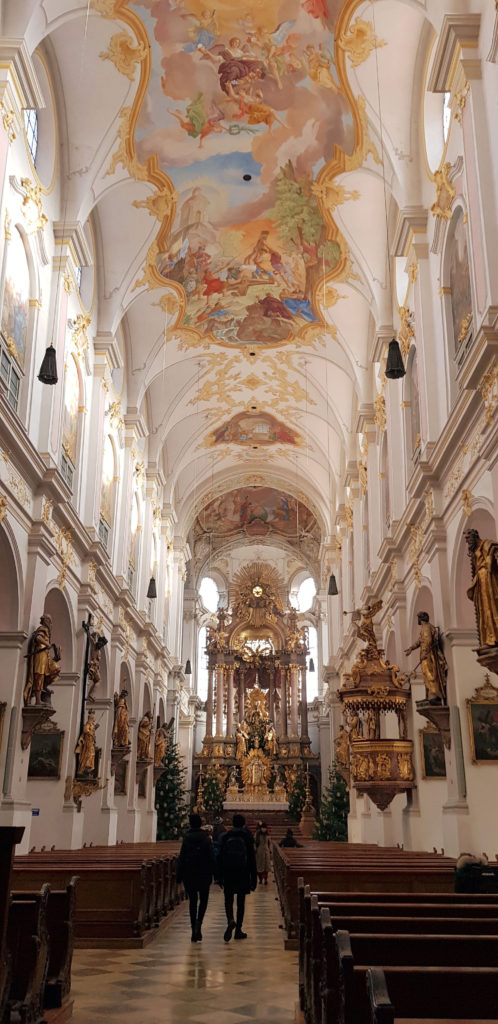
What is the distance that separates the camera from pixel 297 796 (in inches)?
1251

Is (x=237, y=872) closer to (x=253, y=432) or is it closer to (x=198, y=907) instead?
(x=198, y=907)

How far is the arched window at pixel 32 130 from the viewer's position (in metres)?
13.5

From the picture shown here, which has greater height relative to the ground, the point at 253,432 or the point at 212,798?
the point at 253,432

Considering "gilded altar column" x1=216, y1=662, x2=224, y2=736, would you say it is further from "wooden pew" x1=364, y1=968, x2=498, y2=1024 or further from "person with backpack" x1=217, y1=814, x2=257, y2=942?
"wooden pew" x1=364, y1=968, x2=498, y2=1024

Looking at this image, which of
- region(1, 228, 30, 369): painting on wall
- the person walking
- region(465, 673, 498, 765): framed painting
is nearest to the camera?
region(465, 673, 498, 765): framed painting

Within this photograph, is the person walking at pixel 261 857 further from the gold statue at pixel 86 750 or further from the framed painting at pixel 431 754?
the framed painting at pixel 431 754

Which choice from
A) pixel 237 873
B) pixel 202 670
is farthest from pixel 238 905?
pixel 202 670

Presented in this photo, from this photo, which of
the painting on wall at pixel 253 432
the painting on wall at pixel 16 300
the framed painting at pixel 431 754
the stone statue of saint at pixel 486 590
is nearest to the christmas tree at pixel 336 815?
the framed painting at pixel 431 754

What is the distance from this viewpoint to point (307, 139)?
15852mm

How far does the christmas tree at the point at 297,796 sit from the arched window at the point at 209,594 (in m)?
8.74

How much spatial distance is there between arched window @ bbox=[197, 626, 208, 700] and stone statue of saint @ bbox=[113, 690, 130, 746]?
18.5 meters

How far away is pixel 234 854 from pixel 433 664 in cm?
364

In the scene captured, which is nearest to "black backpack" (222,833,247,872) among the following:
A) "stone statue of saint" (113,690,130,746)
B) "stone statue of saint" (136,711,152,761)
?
"stone statue of saint" (113,690,130,746)

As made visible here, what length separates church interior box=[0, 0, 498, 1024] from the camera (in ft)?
21.4
